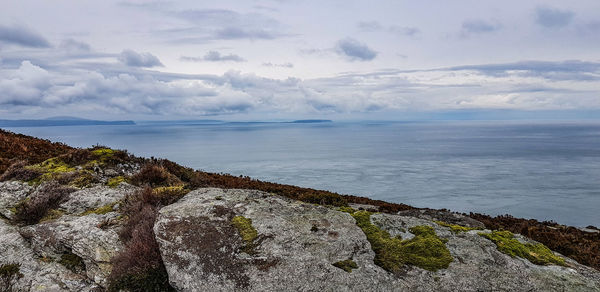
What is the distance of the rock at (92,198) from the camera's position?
10.0m

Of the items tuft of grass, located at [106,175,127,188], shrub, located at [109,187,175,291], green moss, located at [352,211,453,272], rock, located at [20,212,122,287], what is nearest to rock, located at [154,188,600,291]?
green moss, located at [352,211,453,272]

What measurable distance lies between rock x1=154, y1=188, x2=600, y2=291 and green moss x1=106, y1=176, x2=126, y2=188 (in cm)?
399

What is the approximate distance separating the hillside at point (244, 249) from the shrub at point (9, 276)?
0.7 inches

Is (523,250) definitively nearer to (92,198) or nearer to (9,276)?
(9,276)

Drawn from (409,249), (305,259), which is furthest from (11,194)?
(409,249)

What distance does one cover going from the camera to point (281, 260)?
280 inches

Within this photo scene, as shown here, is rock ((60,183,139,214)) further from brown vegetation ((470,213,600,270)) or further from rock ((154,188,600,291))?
brown vegetation ((470,213,600,270))

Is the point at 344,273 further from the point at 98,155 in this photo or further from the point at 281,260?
the point at 98,155

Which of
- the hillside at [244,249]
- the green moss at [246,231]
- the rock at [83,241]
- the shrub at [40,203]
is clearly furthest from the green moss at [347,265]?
the shrub at [40,203]

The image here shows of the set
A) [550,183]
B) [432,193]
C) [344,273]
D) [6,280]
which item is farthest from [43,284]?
[550,183]

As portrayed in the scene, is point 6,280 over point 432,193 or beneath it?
over

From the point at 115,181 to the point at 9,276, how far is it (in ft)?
15.4

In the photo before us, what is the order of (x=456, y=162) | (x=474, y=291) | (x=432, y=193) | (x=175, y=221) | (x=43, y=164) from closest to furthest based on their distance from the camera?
(x=474, y=291) → (x=175, y=221) → (x=43, y=164) → (x=432, y=193) → (x=456, y=162)

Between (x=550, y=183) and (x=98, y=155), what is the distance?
75.5 meters
